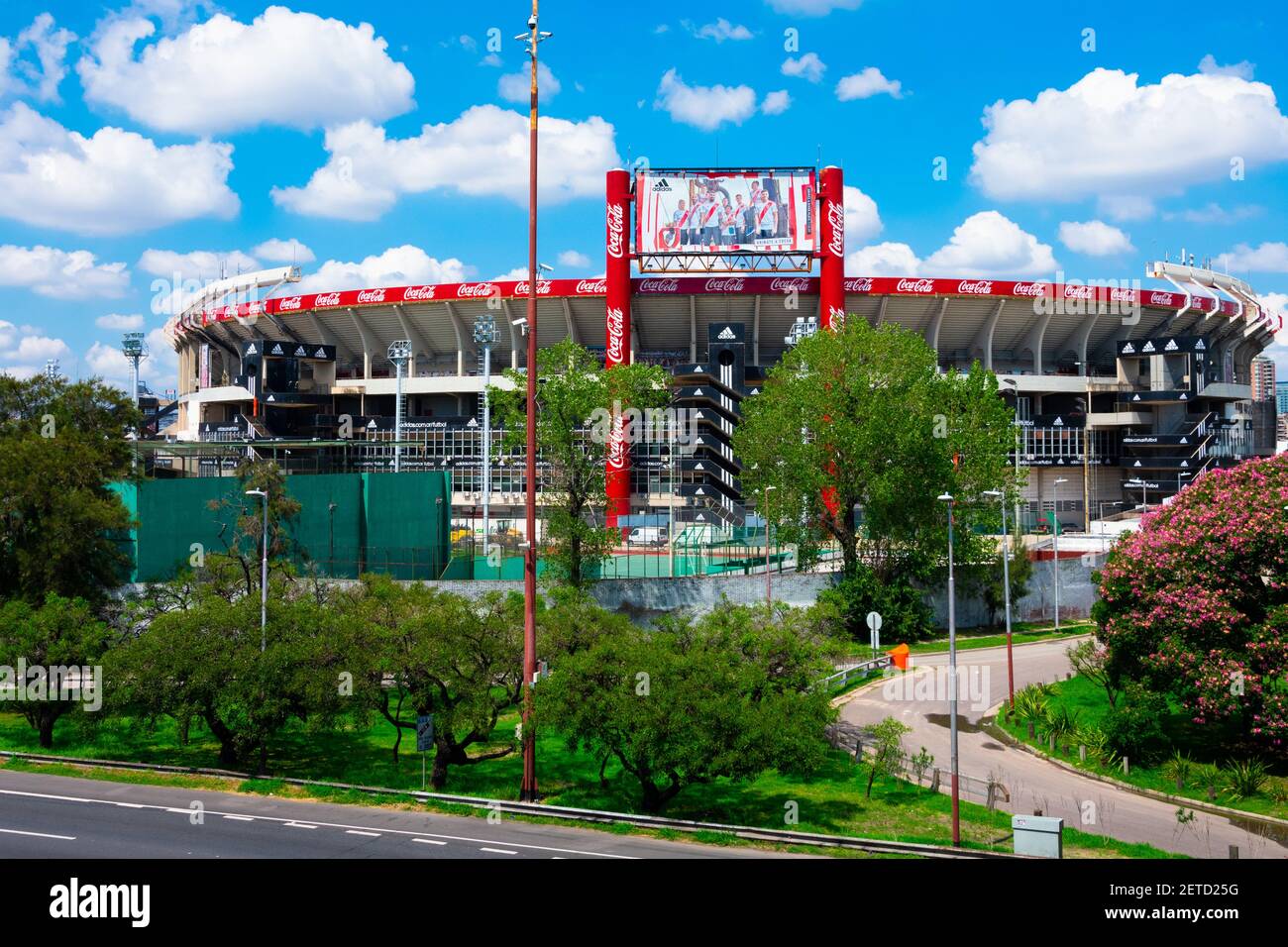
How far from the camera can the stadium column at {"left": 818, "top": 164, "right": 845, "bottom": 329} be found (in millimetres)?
75312

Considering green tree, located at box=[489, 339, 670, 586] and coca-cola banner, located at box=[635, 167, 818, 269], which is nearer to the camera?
green tree, located at box=[489, 339, 670, 586]

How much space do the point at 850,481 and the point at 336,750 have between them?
25.5 metres

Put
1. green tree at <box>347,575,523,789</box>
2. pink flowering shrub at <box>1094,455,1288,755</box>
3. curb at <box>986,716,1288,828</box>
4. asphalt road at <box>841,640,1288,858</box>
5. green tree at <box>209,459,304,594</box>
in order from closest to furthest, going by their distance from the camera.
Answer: asphalt road at <box>841,640,1288,858</box> → green tree at <box>347,575,523,789</box> → curb at <box>986,716,1288,828</box> → pink flowering shrub at <box>1094,455,1288,755</box> → green tree at <box>209,459,304,594</box>

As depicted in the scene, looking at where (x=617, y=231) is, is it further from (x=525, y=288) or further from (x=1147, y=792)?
(x=1147, y=792)

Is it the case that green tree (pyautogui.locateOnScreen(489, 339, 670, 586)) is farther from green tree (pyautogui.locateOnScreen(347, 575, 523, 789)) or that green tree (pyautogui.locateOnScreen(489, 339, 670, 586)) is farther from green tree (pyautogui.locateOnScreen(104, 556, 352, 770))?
green tree (pyautogui.locateOnScreen(104, 556, 352, 770))

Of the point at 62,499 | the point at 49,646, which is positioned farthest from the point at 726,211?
the point at 49,646

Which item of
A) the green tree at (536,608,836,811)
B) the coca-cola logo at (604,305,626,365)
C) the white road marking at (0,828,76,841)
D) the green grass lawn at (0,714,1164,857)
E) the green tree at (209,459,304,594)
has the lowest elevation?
the green grass lawn at (0,714,1164,857)

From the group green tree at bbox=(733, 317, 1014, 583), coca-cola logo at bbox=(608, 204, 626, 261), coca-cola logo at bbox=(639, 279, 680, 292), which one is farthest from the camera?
coca-cola logo at bbox=(639, 279, 680, 292)

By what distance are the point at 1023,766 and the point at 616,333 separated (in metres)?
50.3

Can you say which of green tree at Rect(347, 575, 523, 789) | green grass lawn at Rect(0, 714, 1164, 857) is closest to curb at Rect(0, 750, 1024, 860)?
green grass lawn at Rect(0, 714, 1164, 857)

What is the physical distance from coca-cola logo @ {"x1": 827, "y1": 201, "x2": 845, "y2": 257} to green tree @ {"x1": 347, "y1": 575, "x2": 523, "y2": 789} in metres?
55.5

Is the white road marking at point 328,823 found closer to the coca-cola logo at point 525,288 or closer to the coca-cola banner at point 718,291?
the coca-cola banner at point 718,291
